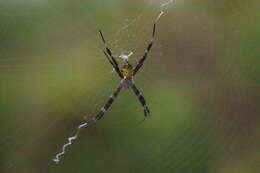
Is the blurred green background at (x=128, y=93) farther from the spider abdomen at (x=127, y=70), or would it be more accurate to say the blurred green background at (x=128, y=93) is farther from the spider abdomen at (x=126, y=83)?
the spider abdomen at (x=127, y=70)

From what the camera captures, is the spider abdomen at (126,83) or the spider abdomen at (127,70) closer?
the spider abdomen at (127,70)

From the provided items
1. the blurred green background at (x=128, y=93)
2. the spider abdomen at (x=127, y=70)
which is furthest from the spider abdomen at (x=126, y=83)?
the blurred green background at (x=128, y=93)

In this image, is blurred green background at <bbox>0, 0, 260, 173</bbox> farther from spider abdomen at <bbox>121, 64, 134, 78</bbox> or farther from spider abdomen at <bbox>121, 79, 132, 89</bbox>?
spider abdomen at <bbox>121, 64, 134, 78</bbox>

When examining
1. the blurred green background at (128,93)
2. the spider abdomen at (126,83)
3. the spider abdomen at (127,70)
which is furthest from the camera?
the blurred green background at (128,93)

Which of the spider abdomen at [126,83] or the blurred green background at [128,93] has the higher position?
the spider abdomen at [126,83]

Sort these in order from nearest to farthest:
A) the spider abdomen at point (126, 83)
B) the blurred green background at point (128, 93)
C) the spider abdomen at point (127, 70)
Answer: the spider abdomen at point (127, 70)
the spider abdomen at point (126, 83)
the blurred green background at point (128, 93)

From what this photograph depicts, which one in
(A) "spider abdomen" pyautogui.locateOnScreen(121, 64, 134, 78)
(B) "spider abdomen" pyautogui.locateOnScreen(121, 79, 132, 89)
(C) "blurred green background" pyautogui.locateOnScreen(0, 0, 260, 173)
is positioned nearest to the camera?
(A) "spider abdomen" pyautogui.locateOnScreen(121, 64, 134, 78)

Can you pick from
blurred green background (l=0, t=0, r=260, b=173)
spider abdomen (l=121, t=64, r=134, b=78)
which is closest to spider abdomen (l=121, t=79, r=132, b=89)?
spider abdomen (l=121, t=64, r=134, b=78)

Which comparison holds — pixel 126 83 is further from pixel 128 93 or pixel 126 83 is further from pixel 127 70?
pixel 128 93

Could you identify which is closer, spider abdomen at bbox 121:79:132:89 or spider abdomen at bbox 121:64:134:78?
spider abdomen at bbox 121:64:134:78
